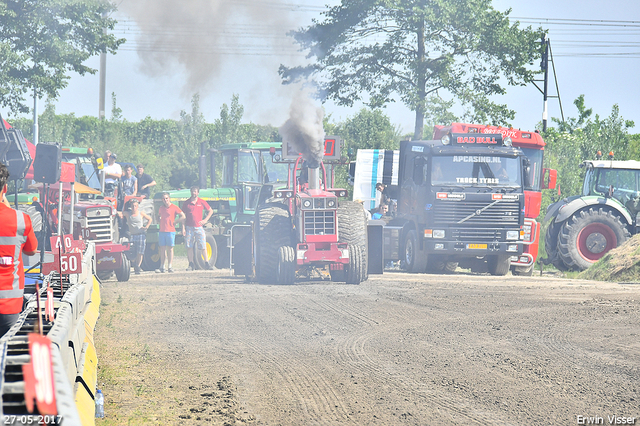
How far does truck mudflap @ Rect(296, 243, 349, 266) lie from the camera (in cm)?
1459

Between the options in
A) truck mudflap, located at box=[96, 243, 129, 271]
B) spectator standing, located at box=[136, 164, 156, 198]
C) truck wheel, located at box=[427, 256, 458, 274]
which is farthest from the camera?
spectator standing, located at box=[136, 164, 156, 198]

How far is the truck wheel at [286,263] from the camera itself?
14484 millimetres

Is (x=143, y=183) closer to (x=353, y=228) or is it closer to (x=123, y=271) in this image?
(x=123, y=271)

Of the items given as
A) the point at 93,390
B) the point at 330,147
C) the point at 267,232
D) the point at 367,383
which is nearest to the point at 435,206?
the point at 330,147

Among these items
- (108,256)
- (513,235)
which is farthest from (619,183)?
(108,256)

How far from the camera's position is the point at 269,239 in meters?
14.8

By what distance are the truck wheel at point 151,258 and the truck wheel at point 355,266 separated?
22.1ft

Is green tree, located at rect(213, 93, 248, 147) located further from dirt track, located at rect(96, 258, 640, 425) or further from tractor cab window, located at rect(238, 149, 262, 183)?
dirt track, located at rect(96, 258, 640, 425)

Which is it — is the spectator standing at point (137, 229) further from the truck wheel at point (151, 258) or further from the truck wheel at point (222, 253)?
the truck wheel at point (222, 253)

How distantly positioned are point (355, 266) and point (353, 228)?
2.65 ft

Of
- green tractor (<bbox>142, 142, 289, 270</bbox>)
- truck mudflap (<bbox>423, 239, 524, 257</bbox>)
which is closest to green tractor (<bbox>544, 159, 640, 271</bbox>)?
truck mudflap (<bbox>423, 239, 524, 257</bbox>)

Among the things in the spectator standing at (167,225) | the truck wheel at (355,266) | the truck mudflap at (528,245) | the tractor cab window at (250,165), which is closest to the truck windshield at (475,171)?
the truck mudflap at (528,245)

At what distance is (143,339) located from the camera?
30.8 feet

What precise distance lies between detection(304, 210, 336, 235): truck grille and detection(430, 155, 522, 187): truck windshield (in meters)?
Result: 3.67
